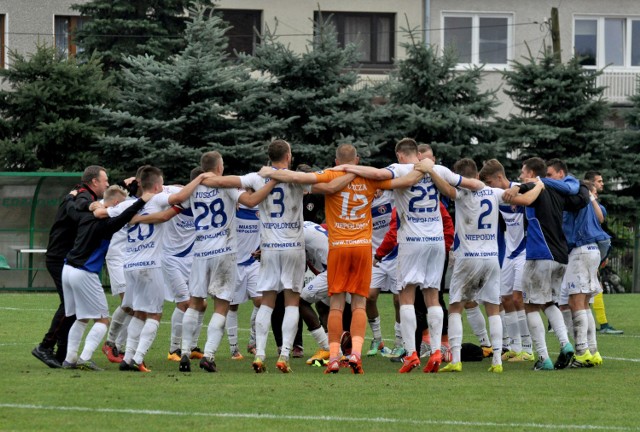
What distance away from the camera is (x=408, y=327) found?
12.8 m

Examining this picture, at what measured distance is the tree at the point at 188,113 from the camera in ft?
91.3

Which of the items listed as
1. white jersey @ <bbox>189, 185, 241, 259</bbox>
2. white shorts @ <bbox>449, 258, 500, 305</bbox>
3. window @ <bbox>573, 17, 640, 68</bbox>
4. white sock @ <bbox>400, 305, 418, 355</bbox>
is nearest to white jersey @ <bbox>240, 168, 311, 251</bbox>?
white jersey @ <bbox>189, 185, 241, 259</bbox>

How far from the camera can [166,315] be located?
2209 centimetres

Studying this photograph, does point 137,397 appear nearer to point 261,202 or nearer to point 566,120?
point 261,202

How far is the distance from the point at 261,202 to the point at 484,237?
2.43m

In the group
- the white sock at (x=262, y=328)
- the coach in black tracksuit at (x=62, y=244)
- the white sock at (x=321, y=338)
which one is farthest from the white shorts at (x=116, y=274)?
the white sock at (x=262, y=328)

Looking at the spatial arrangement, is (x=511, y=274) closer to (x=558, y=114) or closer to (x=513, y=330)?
(x=513, y=330)

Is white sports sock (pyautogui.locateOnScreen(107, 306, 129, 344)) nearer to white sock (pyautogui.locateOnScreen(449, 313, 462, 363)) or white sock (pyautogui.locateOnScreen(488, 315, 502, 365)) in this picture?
white sock (pyautogui.locateOnScreen(449, 313, 462, 363))

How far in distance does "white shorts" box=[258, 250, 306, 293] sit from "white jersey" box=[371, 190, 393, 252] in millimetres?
2680

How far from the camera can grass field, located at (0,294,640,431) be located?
8938mm

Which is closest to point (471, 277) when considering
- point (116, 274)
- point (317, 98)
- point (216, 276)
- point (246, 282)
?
point (216, 276)

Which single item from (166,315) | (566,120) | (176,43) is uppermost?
(176,43)

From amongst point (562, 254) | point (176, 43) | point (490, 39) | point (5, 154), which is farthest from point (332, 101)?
point (562, 254)

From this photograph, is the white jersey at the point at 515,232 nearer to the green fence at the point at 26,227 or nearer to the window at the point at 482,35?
the green fence at the point at 26,227
